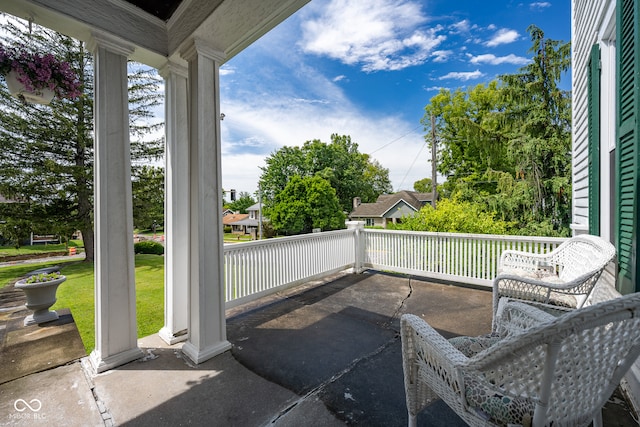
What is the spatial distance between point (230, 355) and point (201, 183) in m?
1.49

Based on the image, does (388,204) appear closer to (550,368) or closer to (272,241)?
(272,241)

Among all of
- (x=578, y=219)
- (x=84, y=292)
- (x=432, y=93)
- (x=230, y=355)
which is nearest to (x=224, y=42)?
(x=230, y=355)

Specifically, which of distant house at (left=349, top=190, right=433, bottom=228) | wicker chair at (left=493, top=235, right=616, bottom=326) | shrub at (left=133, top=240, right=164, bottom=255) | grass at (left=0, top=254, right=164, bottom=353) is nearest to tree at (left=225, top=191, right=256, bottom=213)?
distant house at (left=349, top=190, right=433, bottom=228)

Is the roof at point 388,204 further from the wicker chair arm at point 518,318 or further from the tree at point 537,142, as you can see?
the wicker chair arm at point 518,318

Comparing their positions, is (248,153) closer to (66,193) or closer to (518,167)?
(66,193)

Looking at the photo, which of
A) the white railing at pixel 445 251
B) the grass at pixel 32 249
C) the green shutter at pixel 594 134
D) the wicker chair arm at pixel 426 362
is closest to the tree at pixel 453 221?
the white railing at pixel 445 251

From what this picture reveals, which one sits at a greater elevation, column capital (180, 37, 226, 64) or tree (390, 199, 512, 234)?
column capital (180, 37, 226, 64)

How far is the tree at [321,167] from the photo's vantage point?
23.9 metres

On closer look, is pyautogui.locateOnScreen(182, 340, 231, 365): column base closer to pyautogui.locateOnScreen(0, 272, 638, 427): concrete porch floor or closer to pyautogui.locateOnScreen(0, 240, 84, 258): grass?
pyautogui.locateOnScreen(0, 272, 638, 427): concrete porch floor

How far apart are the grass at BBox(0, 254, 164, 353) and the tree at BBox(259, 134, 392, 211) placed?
1663 centimetres

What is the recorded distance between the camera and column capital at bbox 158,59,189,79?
7.87ft

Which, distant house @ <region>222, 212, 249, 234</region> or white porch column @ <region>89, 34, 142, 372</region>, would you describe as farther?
distant house @ <region>222, 212, 249, 234</region>

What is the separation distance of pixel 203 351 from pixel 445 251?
3821 millimetres

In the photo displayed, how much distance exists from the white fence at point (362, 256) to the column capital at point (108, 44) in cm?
202
